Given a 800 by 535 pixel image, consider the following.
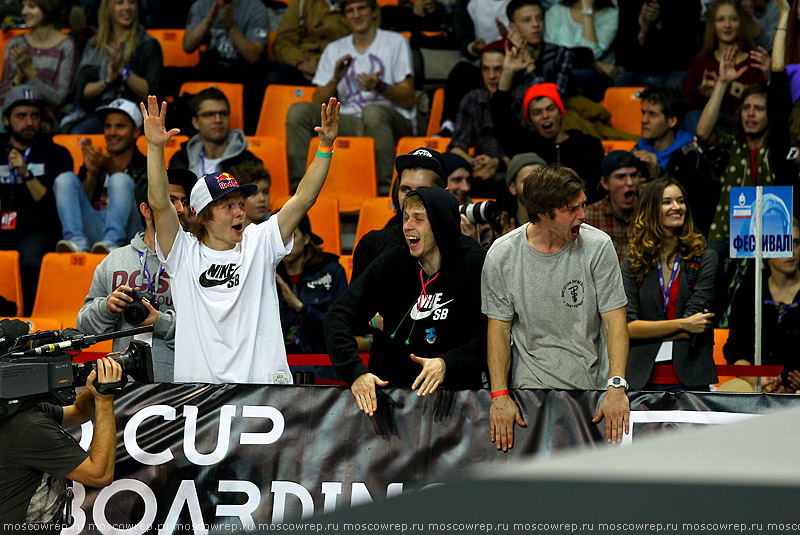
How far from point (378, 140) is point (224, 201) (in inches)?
179

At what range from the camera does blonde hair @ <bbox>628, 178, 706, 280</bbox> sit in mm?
5688

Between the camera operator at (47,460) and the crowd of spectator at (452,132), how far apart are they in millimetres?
826

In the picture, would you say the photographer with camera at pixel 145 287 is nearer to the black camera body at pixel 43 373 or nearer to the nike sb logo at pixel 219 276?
the nike sb logo at pixel 219 276

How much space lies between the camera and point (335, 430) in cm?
489

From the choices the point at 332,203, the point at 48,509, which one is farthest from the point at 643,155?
the point at 48,509

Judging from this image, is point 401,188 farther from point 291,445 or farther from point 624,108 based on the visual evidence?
point 624,108

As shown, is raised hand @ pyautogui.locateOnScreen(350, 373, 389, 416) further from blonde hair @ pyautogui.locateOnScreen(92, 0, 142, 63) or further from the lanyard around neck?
blonde hair @ pyautogui.locateOnScreen(92, 0, 142, 63)

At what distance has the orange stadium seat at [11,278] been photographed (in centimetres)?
866

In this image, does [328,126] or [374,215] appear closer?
[328,126]

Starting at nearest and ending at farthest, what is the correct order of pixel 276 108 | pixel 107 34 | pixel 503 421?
1. pixel 503 421
2. pixel 107 34
3. pixel 276 108

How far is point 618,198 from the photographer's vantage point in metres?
7.04

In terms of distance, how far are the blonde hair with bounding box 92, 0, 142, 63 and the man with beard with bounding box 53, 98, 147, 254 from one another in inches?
55.2

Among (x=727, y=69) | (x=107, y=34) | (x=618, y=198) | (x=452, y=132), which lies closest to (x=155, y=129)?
(x=618, y=198)

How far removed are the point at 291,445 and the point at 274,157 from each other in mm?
5124
